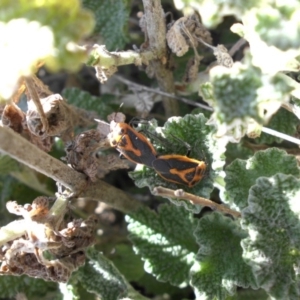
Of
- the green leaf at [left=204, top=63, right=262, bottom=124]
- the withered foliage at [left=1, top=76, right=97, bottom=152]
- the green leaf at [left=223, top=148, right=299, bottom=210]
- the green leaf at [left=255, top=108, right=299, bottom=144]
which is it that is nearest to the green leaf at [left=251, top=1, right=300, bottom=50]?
the green leaf at [left=204, top=63, right=262, bottom=124]

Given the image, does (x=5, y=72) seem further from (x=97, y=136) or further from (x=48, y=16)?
(x=97, y=136)

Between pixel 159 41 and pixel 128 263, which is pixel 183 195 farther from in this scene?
pixel 128 263

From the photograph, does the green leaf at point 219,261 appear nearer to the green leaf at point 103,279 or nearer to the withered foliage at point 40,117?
the green leaf at point 103,279

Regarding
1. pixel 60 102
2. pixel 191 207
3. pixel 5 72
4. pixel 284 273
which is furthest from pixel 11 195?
pixel 5 72

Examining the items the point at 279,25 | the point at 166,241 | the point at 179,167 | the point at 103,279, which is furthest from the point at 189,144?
the point at 279,25

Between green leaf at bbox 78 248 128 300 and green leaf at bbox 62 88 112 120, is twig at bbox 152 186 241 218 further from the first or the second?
green leaf at bbox 62 88 112 120

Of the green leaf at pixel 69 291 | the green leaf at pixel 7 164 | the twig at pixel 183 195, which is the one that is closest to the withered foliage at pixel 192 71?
the twig at pixel 183 195
